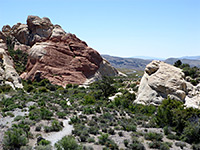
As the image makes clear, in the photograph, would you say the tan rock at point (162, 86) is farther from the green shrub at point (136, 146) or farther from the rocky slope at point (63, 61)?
the rocky slope at point (63, 61)

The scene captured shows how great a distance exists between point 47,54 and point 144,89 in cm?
3483

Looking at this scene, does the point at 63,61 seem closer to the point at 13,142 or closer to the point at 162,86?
the point at 162,86

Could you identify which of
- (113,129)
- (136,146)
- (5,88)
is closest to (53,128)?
(113,129)

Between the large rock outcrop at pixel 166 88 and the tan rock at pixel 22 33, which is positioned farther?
the tan rock at pixel 22 33

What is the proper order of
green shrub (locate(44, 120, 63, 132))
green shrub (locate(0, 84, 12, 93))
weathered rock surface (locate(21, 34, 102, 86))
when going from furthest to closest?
weathered rock surface (locate(21, 34, 102, 86)) → green shrub (locate(0, 84, 12, 93)) → green shrub (locate(44, 120, 63, 132))

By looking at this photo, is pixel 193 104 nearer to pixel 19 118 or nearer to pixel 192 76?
pixel 192 76

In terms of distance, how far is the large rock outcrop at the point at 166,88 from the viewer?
2431cm

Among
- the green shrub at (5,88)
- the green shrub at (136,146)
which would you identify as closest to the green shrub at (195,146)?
the green shrub at (136,146)

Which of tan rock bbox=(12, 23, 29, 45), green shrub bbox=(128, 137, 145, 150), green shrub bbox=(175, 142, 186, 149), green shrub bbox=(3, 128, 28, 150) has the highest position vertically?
tan rock bbox=(12, 23, 29, 45)

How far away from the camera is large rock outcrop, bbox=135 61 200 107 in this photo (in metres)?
24.3

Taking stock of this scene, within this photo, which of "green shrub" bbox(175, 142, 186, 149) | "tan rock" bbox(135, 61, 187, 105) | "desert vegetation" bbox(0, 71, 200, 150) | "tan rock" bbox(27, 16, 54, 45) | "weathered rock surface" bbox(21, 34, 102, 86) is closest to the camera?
"desert vegetation" bbox(0, 71, 200, 150)

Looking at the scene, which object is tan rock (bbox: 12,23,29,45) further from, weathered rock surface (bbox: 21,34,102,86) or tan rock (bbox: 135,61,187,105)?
tan rock (bbox: 135,61,187,105)

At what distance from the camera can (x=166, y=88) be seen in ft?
81.4

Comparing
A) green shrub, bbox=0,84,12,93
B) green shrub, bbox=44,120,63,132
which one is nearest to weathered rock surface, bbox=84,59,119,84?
green shrub, bbox=0,84,12,93
